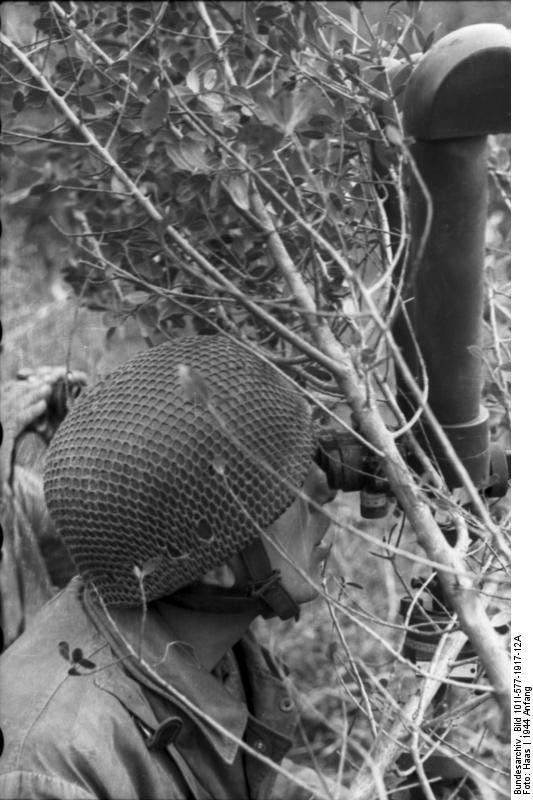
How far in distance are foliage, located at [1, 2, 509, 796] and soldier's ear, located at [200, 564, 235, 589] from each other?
23cm

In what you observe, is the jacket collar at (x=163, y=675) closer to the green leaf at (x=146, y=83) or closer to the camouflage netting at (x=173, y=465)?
the camouflage netting at (x=173, y=465)

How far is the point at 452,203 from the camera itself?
5.66ft

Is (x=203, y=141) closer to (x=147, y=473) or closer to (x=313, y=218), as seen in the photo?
(x=313, y=218)

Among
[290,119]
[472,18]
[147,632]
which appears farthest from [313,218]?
[472,18]

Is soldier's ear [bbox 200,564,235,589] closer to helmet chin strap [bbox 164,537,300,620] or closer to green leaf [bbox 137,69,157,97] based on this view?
helmet chin strap [bbox 164,537,300,620]

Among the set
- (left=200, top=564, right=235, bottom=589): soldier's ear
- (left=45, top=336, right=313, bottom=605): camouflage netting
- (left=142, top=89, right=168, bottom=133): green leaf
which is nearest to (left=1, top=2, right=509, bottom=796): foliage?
(left=142, top=89, right=168, bottom=133): green leaf

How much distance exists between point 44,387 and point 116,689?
3.60 ft

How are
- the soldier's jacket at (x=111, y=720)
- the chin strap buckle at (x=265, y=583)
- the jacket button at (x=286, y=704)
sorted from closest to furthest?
the soldier's jacket at (x=111, y=720) → the chin strap buckle at (x=265, y=583) → the jacket button at (x=286, y=704)

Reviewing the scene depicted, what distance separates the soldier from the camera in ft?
5.81

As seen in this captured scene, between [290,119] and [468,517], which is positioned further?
[468,517]

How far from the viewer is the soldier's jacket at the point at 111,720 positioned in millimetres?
1833

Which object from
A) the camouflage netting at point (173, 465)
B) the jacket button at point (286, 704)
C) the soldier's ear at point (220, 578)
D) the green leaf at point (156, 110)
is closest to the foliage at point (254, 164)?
the green leaf at point (156, 110)

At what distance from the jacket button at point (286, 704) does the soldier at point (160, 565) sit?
10.0 inches
